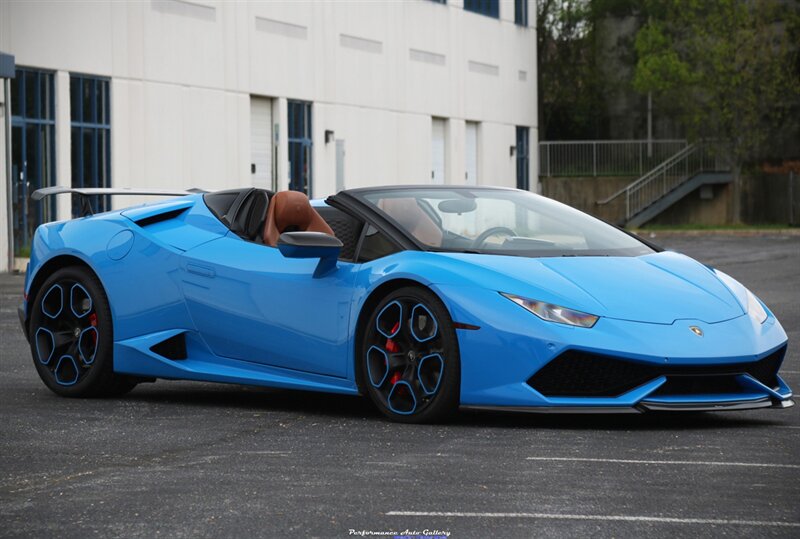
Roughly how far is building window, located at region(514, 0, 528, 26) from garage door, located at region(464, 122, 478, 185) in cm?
480

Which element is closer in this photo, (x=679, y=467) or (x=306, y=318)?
(x=679, y=467)

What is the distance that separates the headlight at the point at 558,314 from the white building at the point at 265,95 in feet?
69.0

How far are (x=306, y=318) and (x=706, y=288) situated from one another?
198 cm

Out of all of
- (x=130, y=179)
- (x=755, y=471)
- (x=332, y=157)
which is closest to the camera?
(x=755, y=471)

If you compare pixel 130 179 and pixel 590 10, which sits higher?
pixel 590 10

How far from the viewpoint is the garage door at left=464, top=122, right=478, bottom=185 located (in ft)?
158

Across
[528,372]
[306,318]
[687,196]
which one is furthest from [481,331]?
[687,196]

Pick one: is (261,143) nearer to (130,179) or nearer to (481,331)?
(130,179)

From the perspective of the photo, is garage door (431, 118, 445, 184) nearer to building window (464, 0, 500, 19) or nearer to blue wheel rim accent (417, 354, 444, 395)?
building window (464, 0, 500, 19)

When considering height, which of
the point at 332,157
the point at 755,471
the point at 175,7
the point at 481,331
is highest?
the point at 175,7

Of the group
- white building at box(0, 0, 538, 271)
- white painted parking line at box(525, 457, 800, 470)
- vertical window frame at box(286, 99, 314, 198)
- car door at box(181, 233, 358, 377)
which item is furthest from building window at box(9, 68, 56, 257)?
white painted parking line at box(525, 457, 800, 470)

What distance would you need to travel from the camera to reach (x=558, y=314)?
7.31 meters

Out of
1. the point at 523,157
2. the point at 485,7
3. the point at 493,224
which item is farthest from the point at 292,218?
the point at 523,157

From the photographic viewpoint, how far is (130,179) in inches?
1271
